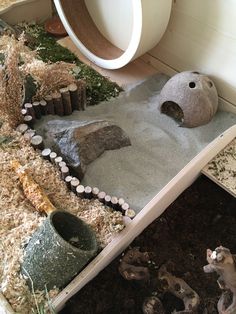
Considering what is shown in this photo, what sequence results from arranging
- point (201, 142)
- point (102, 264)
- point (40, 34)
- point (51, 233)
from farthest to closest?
point (40, 34)
point (201, 142)
point (102, 264)
point (51, 233)

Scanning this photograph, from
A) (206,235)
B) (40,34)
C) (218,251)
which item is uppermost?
(40,34)

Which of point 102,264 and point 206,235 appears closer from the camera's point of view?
point 102,264

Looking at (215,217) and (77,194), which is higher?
(77,194)

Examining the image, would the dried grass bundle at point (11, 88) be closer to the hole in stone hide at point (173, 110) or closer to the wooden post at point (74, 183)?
the wooden post at point (74, 183)

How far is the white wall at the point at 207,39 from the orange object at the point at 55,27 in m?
0.76

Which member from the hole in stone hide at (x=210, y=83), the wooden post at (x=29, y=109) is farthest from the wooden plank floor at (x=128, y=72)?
the wooden post at (x=29, y=109)

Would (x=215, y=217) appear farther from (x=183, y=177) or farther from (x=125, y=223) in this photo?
(x=125, y=223)

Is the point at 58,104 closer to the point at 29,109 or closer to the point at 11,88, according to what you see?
the point at 29,109

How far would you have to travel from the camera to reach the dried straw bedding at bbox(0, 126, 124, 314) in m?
1.40

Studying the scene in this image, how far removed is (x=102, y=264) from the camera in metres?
1.52

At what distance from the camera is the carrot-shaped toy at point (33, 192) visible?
5.14 feet

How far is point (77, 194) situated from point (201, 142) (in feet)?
2.42

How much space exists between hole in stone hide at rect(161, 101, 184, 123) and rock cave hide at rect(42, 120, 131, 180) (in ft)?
1.14

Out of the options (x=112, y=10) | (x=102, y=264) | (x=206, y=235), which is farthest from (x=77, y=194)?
(x=112, y=10)
